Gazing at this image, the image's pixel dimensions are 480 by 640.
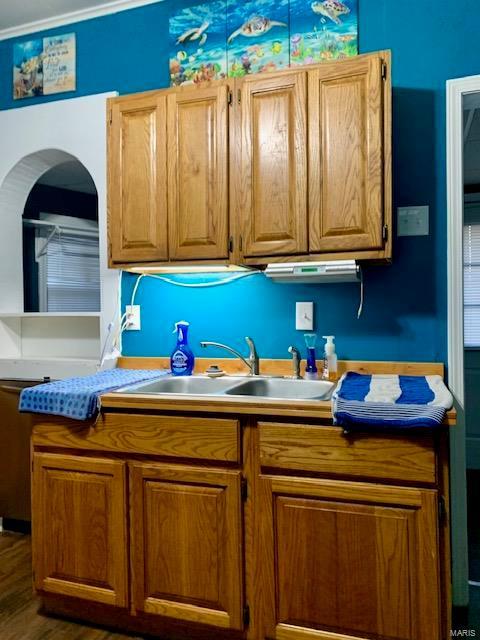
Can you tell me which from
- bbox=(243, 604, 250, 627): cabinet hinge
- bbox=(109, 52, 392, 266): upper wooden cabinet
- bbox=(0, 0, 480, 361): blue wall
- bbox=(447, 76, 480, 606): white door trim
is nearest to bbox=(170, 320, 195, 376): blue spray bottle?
bbox=(0, 0, 480, 361): blue wall

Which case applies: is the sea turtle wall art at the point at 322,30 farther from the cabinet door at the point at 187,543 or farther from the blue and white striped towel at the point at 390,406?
the cabinet door at the point at 187,543

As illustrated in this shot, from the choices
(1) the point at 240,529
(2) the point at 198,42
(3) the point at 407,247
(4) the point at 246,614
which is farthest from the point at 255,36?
(4) the point at 246,614

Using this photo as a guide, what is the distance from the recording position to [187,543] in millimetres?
1718

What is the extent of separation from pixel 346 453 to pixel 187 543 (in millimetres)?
641

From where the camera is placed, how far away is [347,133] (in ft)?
6.09

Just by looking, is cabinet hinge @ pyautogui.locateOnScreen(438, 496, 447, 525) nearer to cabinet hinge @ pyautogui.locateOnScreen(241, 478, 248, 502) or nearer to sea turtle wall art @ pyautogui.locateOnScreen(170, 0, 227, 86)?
cabinet hinge @ pyautogui.locateOnScreen(241, 478, 248, 502)

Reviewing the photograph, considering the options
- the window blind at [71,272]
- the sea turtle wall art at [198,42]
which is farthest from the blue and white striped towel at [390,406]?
the window blind at [71,272]

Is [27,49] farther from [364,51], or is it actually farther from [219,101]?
[364,51]

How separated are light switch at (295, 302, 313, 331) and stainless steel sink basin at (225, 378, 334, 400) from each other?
26 centimetres

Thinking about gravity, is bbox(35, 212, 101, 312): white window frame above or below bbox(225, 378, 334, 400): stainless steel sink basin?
above

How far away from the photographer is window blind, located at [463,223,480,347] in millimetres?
3975

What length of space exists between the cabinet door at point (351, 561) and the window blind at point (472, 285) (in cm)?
283

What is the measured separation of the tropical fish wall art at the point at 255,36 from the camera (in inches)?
85.0

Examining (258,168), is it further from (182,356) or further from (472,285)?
(472,285)
